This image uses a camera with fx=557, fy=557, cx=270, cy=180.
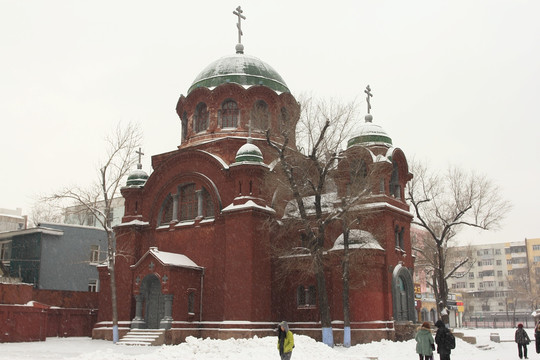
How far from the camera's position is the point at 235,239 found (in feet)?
79.2

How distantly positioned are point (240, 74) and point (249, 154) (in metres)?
6.31

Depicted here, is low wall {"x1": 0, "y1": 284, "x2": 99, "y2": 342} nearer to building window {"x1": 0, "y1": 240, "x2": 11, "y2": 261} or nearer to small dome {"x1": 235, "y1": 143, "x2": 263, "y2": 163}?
building window {"x1": 0, "y1": 240, "x2": 11, "y2": 261}

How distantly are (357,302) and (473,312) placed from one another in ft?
215

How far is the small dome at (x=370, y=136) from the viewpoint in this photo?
26.7 metres

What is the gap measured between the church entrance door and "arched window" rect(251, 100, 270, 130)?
30.1 feet

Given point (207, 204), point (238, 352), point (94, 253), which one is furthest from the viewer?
point (94, 253)

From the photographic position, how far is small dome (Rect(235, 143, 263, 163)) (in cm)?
2516

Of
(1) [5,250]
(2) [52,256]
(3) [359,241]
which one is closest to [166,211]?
(3) [359,241]

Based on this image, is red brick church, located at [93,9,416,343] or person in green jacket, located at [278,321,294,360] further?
red brick church, located at [93,9,416,343]

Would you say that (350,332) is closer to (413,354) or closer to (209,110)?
(413,354)

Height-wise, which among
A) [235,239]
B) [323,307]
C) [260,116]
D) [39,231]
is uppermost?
[260,116]

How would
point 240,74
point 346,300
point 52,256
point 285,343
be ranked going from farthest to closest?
point 52,256 < point 240,74 < point 346,300 < point 285,343

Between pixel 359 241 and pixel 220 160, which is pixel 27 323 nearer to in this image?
pixel 220 160

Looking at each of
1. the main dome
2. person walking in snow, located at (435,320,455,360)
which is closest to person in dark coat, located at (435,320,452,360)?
person walking in snow, located at (435,320,455,360)
